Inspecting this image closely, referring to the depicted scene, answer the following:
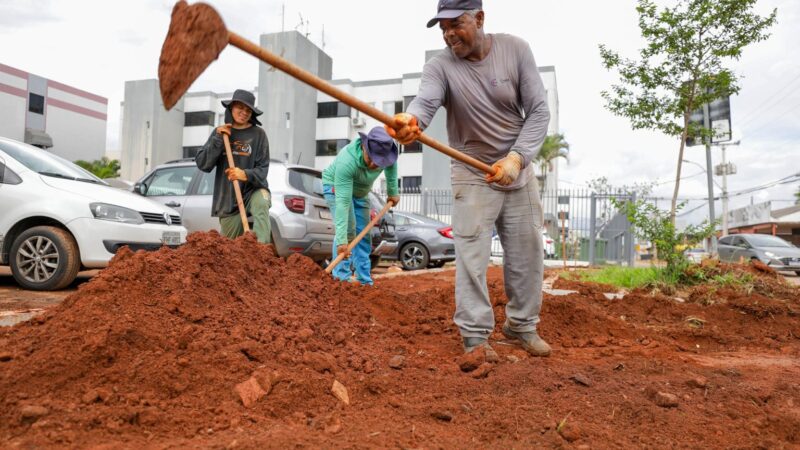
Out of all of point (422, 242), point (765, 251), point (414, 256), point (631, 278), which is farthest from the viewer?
point (765, 251)

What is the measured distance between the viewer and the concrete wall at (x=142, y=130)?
34406 mm

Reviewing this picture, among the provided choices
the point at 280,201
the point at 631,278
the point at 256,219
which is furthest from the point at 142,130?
the point at 631,278

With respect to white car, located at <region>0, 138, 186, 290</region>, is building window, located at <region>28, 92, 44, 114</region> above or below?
above

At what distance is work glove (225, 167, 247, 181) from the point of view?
504cm

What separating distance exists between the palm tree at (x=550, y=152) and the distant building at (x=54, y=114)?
29809 millimetres

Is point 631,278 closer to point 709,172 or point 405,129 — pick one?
point 709,172

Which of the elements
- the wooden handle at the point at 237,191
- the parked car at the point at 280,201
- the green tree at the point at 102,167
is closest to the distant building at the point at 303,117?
the green tree at the point at 102,167

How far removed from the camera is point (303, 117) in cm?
3091

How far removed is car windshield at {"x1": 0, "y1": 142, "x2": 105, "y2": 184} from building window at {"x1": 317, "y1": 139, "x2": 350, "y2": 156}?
2711 cm

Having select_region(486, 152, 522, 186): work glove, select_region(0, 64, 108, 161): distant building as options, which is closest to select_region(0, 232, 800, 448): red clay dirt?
select_region(486, 152, 522, 186): work glove

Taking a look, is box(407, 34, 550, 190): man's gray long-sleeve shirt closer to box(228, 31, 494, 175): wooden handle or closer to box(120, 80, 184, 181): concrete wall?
box(228, 31, 494, 175): wooden handle

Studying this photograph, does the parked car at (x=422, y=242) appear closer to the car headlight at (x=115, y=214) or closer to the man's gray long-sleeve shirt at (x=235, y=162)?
the car headlight at (x=115, y=214)

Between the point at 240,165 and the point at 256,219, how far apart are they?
56 cm

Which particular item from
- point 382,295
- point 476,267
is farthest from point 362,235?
point 476,267
